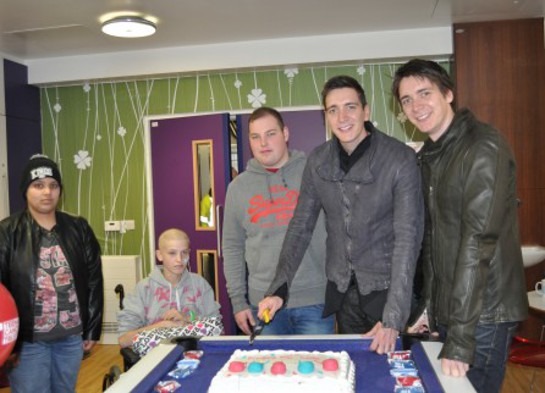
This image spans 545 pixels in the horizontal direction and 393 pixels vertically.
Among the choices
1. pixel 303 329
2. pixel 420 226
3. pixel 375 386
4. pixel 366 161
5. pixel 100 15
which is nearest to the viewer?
pixel 375 386

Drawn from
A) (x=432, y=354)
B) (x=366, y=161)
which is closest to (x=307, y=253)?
(x=366, y=161)

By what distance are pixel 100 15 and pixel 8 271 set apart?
2.12 metres

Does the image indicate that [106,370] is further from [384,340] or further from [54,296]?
[384,340]

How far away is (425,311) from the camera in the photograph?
1.94 m

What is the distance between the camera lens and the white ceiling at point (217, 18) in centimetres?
Result: 370

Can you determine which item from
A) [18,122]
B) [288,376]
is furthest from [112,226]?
[288,376]

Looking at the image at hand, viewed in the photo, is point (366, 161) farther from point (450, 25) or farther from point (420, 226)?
point (450, 25)

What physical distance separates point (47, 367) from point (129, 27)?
8.19ft

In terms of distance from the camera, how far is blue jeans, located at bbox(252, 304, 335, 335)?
2.43m

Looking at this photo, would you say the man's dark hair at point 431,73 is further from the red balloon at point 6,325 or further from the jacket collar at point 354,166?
the red balloon at point 6,325

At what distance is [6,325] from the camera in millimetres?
1911

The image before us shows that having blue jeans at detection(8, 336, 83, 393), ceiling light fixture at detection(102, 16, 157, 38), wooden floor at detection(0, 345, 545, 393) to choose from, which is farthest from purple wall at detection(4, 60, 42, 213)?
blue jeans at detection(8, 336, 83, 393)

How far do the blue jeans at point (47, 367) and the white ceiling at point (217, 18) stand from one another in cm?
226

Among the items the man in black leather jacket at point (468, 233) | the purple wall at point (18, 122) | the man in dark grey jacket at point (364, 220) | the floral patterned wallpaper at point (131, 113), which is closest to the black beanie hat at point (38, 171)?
the man in dark grey jacket at point (364, 220)
